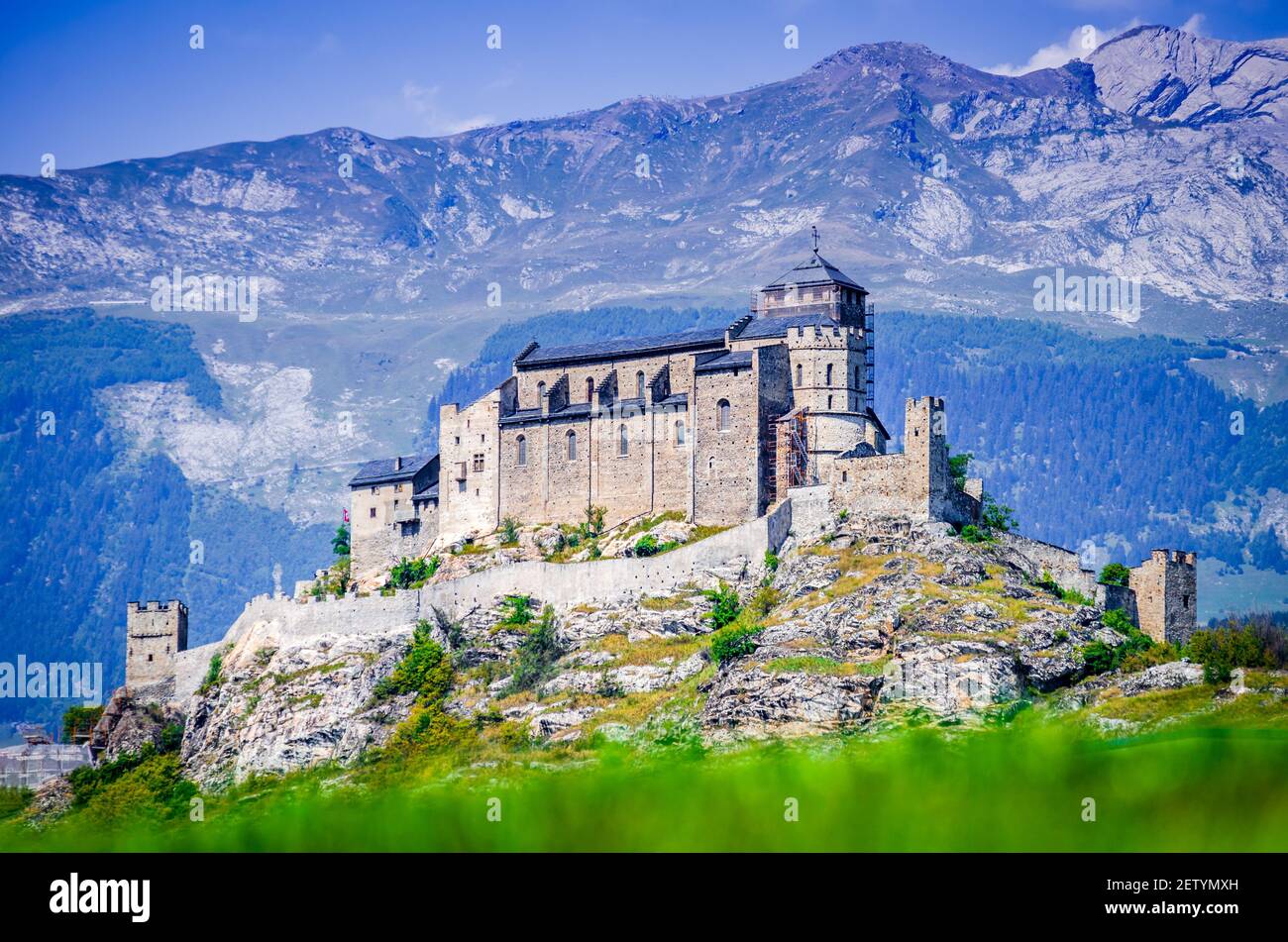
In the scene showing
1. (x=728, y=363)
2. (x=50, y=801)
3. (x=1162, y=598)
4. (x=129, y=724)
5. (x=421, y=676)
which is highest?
(x=728, y=363)

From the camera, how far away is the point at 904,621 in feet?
264

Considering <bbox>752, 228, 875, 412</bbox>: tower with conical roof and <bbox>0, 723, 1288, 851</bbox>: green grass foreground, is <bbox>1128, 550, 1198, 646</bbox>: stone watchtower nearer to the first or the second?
<bbox>752, 228, 875, 412</bbox>: tower with conical roof

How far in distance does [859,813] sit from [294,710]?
71.9m

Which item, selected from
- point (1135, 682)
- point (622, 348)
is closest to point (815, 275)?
point (622, 348)

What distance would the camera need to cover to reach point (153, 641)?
110m

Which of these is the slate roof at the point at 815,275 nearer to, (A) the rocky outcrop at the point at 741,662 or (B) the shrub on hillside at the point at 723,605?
(A) the rocky outcrop at the point at 741,662

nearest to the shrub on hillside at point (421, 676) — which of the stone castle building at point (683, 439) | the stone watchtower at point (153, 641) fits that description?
the stone castle building at point (683, 439)

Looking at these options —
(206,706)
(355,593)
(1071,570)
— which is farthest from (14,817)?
(1071,570)

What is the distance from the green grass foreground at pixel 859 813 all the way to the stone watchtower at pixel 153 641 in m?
81.7

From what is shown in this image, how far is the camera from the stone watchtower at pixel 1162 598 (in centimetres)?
8669

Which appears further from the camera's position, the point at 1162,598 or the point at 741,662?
the point at 1162,598

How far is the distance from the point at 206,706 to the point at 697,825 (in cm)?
7946

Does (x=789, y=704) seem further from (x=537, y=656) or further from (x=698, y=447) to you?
(x=698, y=447)

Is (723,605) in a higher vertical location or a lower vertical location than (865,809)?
higher
